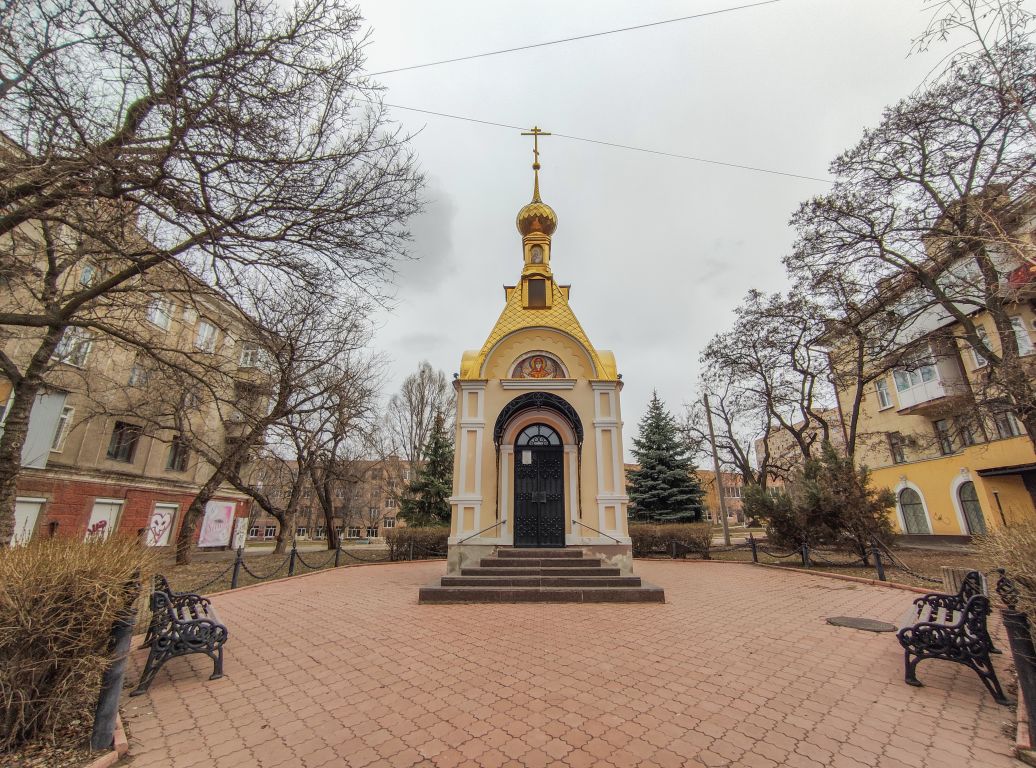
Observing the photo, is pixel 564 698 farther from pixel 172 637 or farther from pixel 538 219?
pixel 538 219

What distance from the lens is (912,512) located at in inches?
831

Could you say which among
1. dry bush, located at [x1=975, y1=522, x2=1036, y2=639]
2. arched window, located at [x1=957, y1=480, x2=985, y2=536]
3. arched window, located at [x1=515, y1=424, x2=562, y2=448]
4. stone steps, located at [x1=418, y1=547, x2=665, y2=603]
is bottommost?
stone steps, located at [x1=418, y1=547, x2=665, y2=603]

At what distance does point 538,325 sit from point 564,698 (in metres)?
9.19

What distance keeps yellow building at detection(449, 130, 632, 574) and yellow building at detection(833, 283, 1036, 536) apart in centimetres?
1020

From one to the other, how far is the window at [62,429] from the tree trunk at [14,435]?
38.2 ft

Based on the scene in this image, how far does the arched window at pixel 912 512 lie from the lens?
2053 cm

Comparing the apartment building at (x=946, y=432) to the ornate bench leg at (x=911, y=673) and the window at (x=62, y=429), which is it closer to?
the ornate bench leg at (x=911, y=673)

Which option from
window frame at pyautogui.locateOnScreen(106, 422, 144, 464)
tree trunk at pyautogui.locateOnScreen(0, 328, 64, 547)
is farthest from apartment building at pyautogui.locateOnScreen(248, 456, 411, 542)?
tree trunk at pyautogui.locateOnScreen(0, 328, 64, 547)

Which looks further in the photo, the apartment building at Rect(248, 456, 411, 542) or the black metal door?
the apartment building at Rect(248, 456, 411, 542)

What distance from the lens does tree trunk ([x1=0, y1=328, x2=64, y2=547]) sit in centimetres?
800

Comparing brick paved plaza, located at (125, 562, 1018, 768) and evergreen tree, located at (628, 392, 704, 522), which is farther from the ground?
evergreen tree, located at (628, 392, 704, 522)

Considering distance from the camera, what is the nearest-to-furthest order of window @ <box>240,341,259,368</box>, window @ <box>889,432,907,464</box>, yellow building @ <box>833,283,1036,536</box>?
window @ <box>240,341,259,368</box> < yellow building @ <box>833,283,1036,536</box> < window @ <box>889,432,907,464</box>

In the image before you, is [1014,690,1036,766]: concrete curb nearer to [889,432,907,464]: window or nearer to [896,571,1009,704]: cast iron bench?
[896,571,1009,704]: cast iron bench

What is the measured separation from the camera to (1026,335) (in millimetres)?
16047
